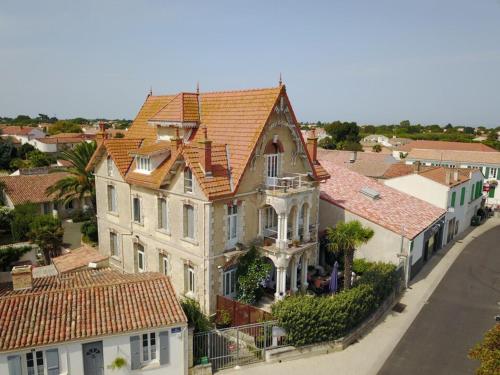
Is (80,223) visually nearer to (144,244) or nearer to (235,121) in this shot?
(144,244)

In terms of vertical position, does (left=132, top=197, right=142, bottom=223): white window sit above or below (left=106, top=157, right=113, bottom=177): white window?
below

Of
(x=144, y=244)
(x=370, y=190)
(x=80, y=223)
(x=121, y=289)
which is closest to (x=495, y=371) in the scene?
(x=121, y=289)

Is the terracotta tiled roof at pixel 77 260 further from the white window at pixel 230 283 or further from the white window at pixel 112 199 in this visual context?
the white window at pixel 230 283

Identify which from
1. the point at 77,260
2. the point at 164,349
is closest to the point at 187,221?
the point at 164,349

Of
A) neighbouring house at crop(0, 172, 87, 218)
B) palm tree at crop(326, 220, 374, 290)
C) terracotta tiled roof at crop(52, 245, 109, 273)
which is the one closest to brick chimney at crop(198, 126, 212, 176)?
palm tree at crop(326, 220, 374, 290)

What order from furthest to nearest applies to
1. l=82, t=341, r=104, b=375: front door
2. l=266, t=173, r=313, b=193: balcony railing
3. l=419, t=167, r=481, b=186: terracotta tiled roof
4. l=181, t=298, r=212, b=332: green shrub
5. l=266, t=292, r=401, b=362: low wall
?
l=419, t=167, r=481, b=186: terracotta tiled roof, l=266, t=173, r=313, b=193: balcony railing, l=266, t=292, r=401, b=362: low wall, l=181, t=298, r=212, b=332: green shrub, l=82, t=341, r=104, b=375: front door

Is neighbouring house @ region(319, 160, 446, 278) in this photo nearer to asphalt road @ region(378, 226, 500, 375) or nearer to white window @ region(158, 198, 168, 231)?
asphalt road @ region(378, 226, 500, 375)

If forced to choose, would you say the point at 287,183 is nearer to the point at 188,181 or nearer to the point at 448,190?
the point at 188,181
